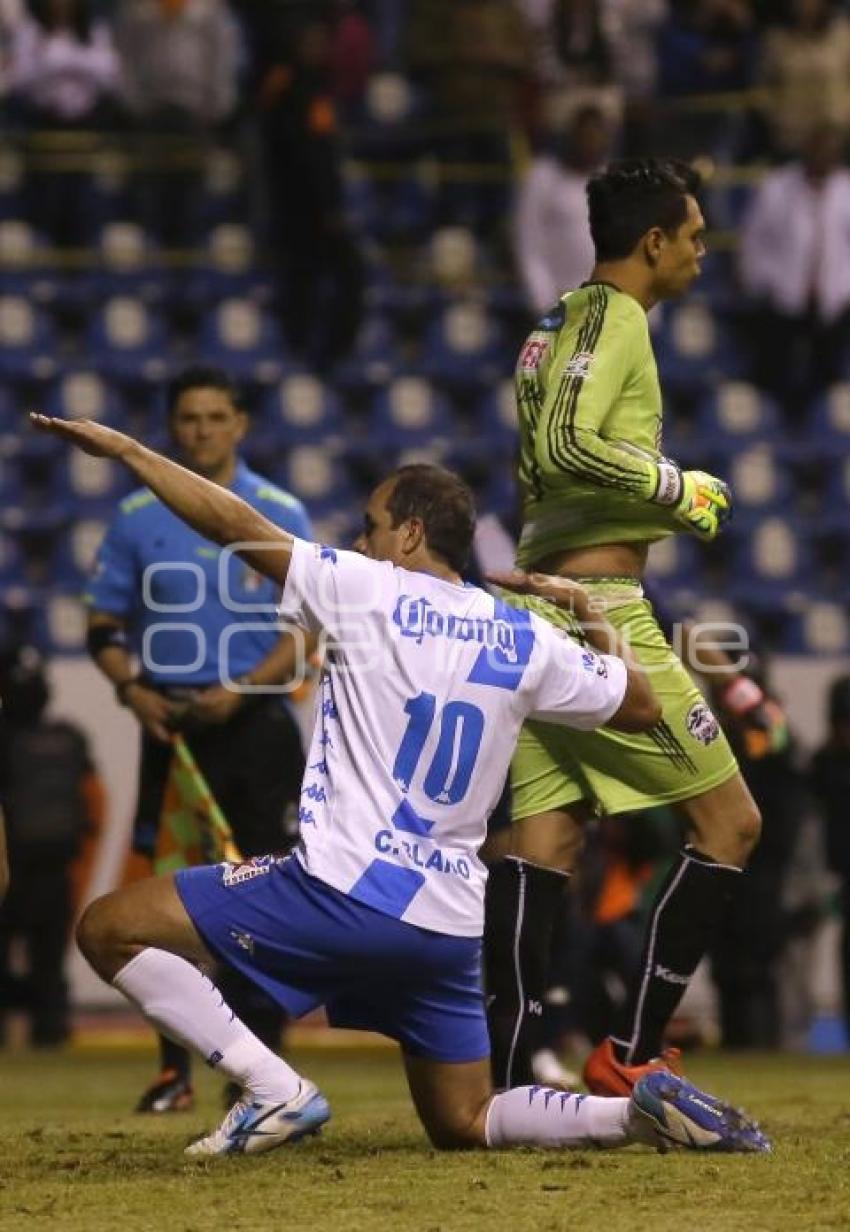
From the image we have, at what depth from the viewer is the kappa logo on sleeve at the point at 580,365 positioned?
21.5ft

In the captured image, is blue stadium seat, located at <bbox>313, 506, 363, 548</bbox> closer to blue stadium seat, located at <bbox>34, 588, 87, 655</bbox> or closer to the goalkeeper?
blue stadium seat, located at <bbox>34, 588, 87, 655</bbox>

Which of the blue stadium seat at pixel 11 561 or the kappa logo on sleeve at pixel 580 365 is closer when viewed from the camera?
the kappa logo on sleeve at pixel 580 365

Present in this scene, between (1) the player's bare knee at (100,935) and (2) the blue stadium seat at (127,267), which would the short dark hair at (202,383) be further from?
(2) the blue stadium seat at (127,267)

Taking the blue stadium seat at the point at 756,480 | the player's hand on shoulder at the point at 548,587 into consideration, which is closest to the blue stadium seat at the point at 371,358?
the blue stadium seat at the point at 756,480

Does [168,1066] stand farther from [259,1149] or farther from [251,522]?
[251,522]

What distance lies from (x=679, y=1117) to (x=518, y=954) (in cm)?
97

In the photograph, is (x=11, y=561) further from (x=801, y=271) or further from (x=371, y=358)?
(x=801, y=271)

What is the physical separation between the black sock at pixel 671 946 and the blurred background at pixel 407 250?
7155mm

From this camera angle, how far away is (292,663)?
8.27 meters

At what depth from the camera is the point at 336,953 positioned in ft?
19.0

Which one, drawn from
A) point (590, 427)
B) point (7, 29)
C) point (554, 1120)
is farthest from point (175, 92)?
point (554, 1120)

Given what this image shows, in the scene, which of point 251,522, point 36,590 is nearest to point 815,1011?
point 36,590

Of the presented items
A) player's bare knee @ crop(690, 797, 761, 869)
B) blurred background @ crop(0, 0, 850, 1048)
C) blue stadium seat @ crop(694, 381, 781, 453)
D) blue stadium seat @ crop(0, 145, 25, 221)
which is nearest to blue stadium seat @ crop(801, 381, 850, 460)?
blurred background @ crop(0, 0, 850, 1048)

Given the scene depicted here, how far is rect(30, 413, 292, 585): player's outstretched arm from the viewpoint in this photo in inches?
225
